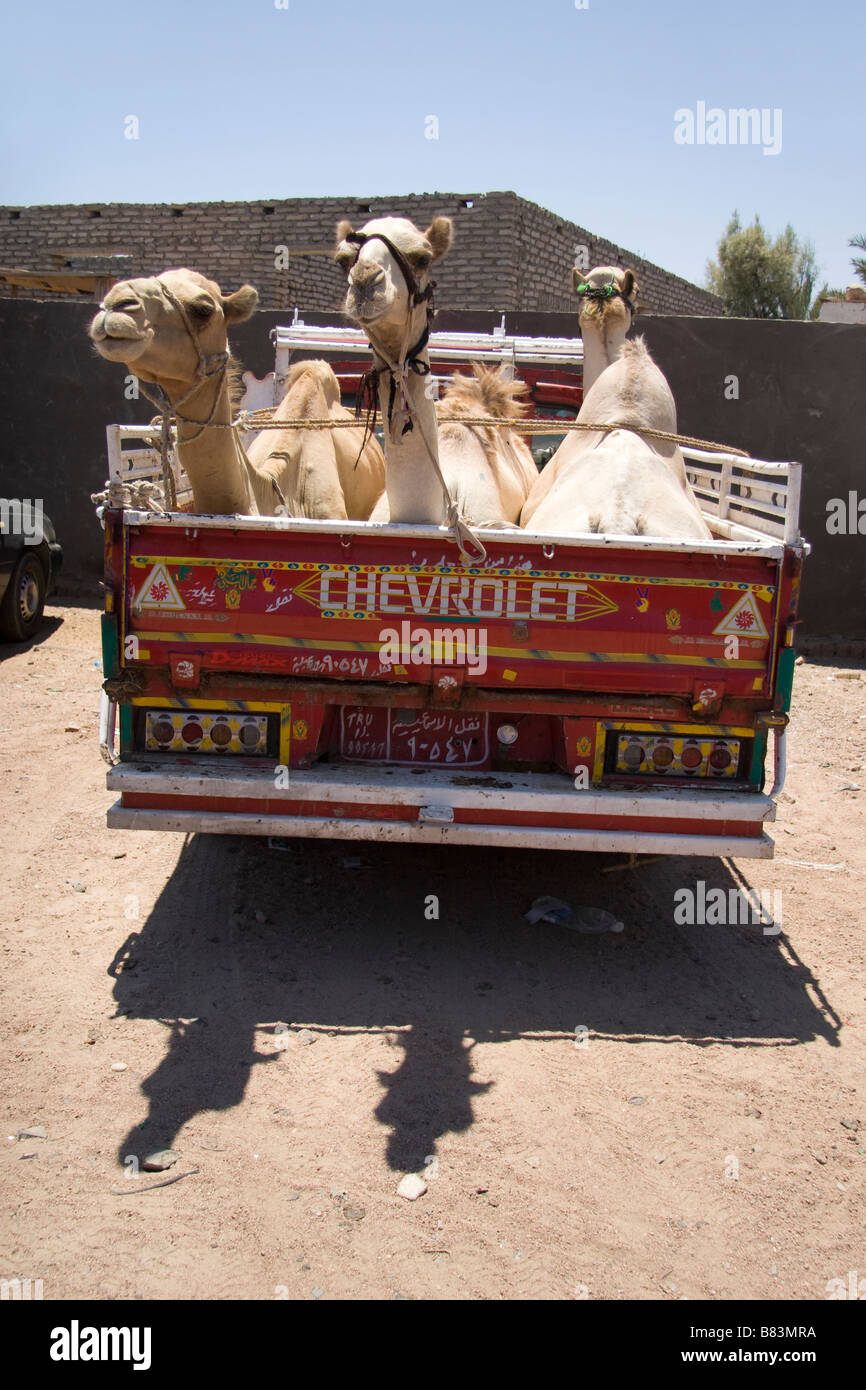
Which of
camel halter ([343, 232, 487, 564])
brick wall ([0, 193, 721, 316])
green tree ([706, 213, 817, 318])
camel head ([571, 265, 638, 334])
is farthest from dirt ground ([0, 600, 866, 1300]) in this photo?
green tree ([706, 213, 817, 318])

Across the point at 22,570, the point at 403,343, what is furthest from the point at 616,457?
the point at 22,570

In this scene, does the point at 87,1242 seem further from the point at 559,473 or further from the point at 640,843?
the point at 559,473

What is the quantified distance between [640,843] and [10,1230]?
2.49 meters

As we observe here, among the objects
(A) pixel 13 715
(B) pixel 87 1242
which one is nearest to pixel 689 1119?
(B) pixel 87 1242

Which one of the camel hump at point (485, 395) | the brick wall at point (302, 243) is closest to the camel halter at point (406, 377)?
the camel hump at point (485, 395)

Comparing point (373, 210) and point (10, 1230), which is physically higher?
point (373, 210)

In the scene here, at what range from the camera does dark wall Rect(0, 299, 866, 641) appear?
1117 cm

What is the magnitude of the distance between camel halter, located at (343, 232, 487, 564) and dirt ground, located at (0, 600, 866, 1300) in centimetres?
176

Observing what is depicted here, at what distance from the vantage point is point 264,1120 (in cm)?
325

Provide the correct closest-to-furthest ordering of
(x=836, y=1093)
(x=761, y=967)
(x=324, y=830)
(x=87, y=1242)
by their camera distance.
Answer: (x=87, y=1242)
(x=836, y=1093)
(x=324, y=830)
(x=761, y=967)

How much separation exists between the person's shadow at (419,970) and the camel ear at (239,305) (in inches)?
100

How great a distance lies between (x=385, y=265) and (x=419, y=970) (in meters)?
2.71

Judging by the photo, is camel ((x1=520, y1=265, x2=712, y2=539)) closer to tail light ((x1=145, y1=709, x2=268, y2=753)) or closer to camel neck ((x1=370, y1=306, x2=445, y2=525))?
camel neck ((x1=370, y1=306, x2=445, y2=525))

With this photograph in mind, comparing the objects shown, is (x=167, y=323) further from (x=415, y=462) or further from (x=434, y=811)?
(x=434, y=811)
